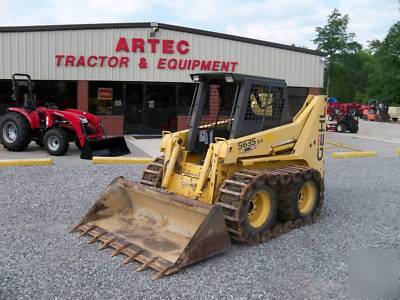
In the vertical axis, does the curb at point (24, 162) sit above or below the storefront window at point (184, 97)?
below

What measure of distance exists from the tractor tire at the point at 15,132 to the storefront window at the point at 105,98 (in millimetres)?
5149

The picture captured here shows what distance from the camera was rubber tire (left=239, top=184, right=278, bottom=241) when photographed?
5.73 meters

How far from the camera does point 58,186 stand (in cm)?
920

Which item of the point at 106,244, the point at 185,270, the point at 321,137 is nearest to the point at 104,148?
the point at 321,137

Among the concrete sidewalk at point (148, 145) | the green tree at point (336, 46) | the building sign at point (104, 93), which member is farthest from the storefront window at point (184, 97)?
the green tree at point (336, 46)

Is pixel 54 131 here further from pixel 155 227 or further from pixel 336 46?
pixel 336 46

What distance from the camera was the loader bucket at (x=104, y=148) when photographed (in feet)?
41.6

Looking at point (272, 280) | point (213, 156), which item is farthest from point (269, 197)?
point (272, 280)

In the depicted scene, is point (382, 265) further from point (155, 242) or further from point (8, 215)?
point (8, 215)

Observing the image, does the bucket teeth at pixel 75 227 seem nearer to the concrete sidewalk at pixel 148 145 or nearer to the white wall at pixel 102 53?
the concrete sidewalk at pixel 148 145

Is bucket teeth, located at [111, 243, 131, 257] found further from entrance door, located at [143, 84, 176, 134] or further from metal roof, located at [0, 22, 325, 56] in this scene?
metal roof, located at [0, 22, 325, 56]

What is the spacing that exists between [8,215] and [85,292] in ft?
10.5

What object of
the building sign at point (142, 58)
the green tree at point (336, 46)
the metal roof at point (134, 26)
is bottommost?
the building sign at point (142, 58)

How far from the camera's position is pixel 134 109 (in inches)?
765
